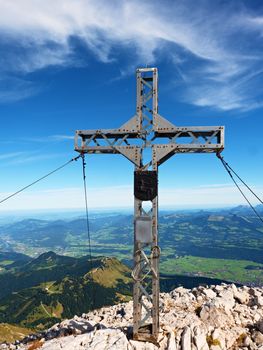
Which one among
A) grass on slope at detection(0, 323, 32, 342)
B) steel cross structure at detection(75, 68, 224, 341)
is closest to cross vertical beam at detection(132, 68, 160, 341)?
steel cross structure at detection(75, 68, 224, 341)

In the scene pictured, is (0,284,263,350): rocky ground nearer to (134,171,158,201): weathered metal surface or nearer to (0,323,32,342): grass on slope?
(134,171,158,201): weathered metal surface

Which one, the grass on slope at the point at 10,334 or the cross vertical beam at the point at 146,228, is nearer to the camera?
the cross vertical beam at the point at 146,228

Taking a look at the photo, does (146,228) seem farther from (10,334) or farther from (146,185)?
(10,334)

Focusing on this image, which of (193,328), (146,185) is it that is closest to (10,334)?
(193,328)

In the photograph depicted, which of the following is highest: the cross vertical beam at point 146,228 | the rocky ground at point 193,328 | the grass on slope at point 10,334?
the cross vertical beam at point 146,228

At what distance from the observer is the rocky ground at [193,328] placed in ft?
49.5

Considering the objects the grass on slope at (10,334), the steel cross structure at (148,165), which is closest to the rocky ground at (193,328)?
the steel cross structure at (148,165)

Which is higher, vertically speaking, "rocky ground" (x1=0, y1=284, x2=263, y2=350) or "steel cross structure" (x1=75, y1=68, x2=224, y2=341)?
"steel cross structure" (x1=75, y1=68, x2=224, y2=341)

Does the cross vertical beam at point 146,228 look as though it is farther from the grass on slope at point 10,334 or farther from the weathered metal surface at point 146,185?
the grass on slope at point 10,334

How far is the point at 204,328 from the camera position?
53.5 ft

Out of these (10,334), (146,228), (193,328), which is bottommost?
(10,334)

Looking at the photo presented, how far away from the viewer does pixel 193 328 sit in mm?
16062

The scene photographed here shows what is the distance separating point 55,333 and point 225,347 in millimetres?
10754

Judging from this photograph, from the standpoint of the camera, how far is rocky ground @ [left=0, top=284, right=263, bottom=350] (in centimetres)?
1509
